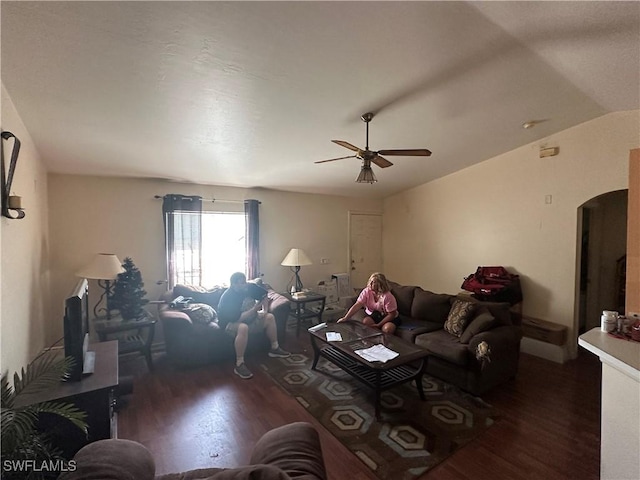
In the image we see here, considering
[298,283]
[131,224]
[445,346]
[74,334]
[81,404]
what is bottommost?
[445,346]

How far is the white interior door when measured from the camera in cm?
593

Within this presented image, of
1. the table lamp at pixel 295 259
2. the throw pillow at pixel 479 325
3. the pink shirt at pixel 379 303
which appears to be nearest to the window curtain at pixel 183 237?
the table lamp at pixel 295 259

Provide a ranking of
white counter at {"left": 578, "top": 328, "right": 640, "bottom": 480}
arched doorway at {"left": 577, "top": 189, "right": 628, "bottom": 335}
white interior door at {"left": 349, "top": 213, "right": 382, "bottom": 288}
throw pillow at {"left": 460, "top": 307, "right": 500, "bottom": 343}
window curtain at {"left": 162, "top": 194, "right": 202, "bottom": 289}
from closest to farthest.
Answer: white counter at {"left": 578, "top": 328, "right": 640, "bottom": 480}
throw pillow at {"left": 460, "top": 307, "right": 500, "bottom": 343}
window curtain at {"left": 162, "top": 194, "right": 202, "bottom": 289}
arched doorway at {"left": 577, "top": 189, "right": 628, "bottom": 335}
white interior door at {"left": 349, "top": 213, "right": 382, "bottom": 288}

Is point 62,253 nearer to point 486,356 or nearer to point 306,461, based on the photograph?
point 306,461

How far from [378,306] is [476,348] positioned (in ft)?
3.82

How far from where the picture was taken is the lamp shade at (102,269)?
300cm

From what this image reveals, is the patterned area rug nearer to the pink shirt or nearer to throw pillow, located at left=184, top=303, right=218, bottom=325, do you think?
the pink shirt

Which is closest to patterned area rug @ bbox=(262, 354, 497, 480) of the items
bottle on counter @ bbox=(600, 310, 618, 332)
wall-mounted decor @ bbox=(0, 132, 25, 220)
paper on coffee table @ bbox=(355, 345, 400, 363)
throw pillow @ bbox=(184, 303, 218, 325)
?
paper on coffee table @ bbox=(355, 345, 400, 363)

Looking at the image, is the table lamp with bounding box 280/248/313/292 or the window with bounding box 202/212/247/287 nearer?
the window with bounding box 202/212/247/287

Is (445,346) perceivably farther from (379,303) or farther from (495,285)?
(495,285)

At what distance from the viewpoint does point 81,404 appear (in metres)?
1.67

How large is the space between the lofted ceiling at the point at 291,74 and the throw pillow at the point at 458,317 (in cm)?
197

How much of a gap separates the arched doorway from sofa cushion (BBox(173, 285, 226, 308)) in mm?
5252

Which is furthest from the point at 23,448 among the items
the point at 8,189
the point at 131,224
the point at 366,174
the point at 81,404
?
the point at 131,224
